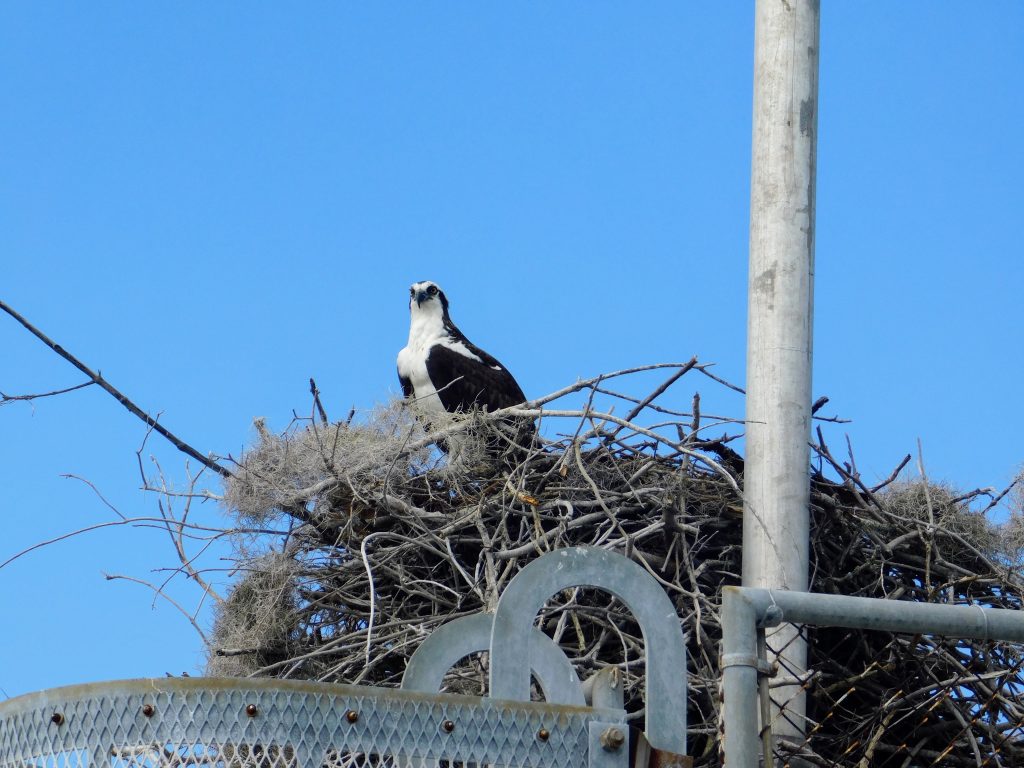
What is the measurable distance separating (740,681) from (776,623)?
153 millimetres

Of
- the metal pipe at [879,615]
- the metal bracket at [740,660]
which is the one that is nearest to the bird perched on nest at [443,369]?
the metal pipe at [879,615]

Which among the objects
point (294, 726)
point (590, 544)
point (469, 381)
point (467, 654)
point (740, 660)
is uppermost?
point (469, 381)

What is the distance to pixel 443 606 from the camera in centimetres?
Result: 678

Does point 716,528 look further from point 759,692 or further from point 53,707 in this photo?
point 53,707

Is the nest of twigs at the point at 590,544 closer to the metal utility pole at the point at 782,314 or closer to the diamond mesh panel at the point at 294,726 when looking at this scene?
the metal utility pole at the point at 782,314

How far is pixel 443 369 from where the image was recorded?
8.91 meters

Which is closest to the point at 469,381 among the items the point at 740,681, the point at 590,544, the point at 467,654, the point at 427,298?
the point at 427,298

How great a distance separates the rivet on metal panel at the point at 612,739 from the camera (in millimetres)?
2533

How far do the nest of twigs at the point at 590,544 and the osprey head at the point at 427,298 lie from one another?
213cm

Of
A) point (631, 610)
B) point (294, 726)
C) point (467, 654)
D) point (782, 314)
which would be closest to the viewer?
point (294, 726)

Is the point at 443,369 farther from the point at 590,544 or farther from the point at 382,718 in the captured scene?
the point at 382,718

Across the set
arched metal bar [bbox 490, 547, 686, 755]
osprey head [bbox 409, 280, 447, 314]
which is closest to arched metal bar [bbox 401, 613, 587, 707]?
arched metal bar [bbox 490, 547, 686, 755]

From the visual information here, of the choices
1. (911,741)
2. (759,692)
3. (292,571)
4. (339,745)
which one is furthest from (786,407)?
(339,745)

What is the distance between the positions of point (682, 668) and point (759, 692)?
7.1 inches
